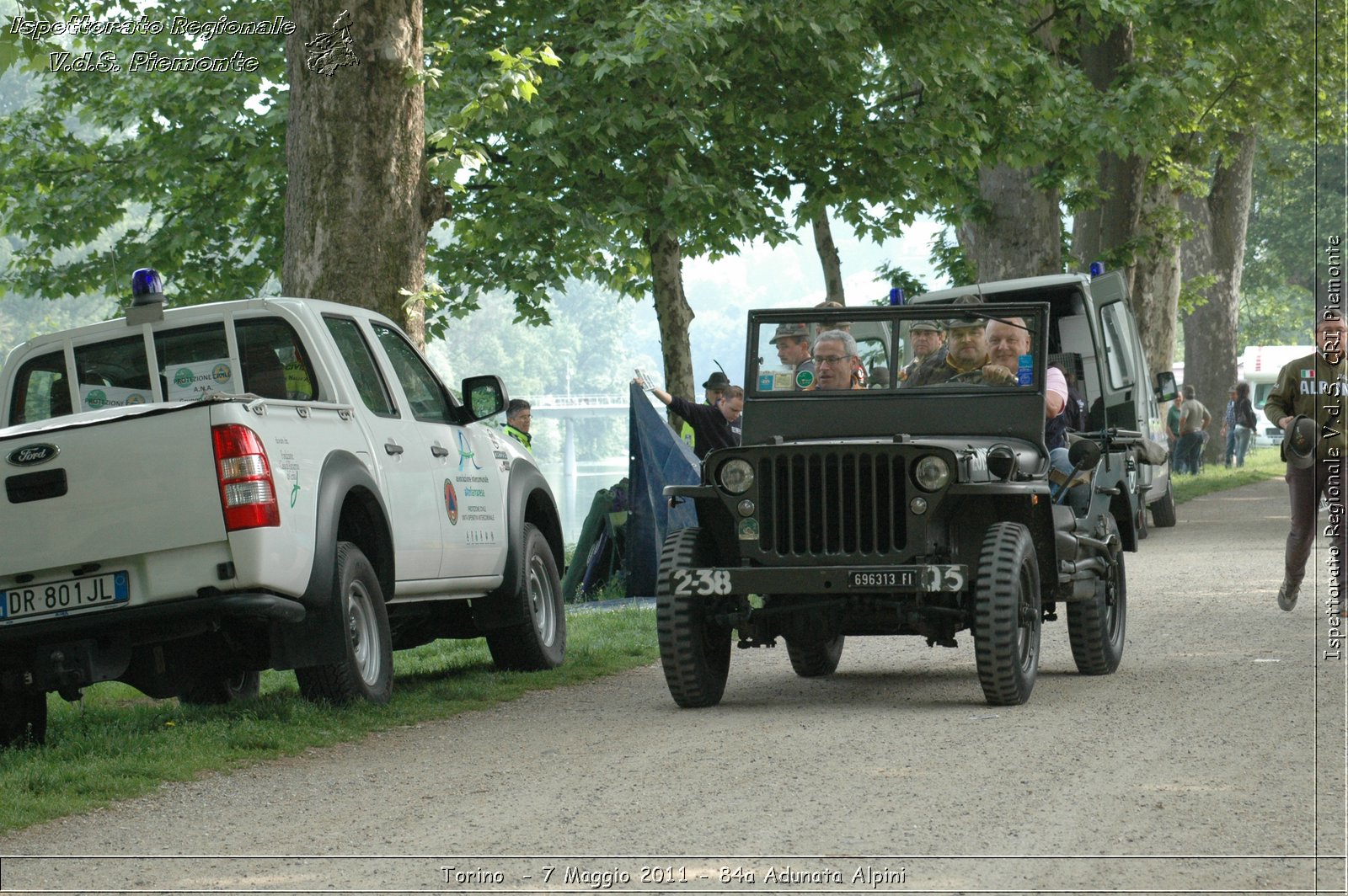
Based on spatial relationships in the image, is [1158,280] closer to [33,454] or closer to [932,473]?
[932,473]

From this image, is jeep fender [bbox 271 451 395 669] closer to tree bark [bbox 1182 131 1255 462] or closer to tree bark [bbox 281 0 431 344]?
tree bark [bbox 281 0 431 344]

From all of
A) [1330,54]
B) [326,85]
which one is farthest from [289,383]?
[1330,54]

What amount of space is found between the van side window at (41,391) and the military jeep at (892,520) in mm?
3142

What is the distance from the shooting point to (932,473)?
8641 millimetres

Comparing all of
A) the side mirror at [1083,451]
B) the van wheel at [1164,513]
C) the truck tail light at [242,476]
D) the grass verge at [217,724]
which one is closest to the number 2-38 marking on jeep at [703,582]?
the grass verge at [217,724]

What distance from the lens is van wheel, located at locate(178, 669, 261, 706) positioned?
9.83 m

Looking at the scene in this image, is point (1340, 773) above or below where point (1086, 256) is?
below

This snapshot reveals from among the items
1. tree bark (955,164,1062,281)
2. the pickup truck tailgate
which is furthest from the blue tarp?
tree bark (955,164,1062,281)

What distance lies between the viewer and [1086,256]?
28625 mm

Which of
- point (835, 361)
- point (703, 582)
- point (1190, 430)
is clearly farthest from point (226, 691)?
point (1190, 430)

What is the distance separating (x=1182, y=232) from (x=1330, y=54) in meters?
6.84

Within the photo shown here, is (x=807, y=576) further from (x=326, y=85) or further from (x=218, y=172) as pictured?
(x=218, y=172)

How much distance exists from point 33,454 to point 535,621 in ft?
12.8

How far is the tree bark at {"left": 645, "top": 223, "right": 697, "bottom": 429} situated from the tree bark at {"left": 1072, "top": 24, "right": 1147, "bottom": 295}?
655 centimetres
